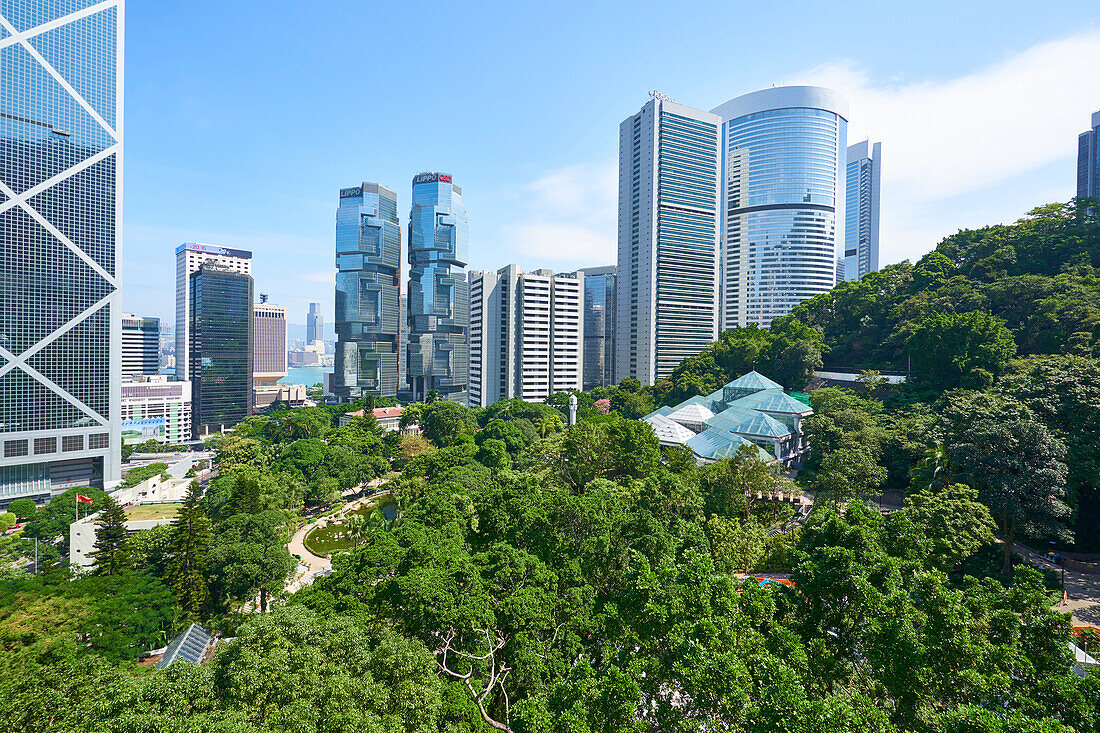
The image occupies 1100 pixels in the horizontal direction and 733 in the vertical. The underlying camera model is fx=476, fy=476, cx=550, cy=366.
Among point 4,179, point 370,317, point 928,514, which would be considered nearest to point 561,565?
point 928,514

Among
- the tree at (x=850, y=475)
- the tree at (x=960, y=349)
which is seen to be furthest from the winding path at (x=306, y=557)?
the tree at (x=960, y=349)

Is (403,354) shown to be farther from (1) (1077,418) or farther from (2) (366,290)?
(1) (1077,418)

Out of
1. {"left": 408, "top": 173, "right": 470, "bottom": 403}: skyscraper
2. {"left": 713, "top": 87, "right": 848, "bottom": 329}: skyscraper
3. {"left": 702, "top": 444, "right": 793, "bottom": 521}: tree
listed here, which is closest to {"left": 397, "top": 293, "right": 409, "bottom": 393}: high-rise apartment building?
{"left": 408, "top": 173, "right": 470, "bottom": 403}: skyscraper

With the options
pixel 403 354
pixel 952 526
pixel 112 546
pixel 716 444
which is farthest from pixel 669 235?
pixel 112 546

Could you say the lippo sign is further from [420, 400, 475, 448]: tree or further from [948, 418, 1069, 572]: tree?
[948, 418, 1069, 572]: tree

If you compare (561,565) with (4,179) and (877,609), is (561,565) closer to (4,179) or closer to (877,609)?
(877,609)

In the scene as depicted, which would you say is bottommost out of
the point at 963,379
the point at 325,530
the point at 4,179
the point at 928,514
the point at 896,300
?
the point at 325,530
